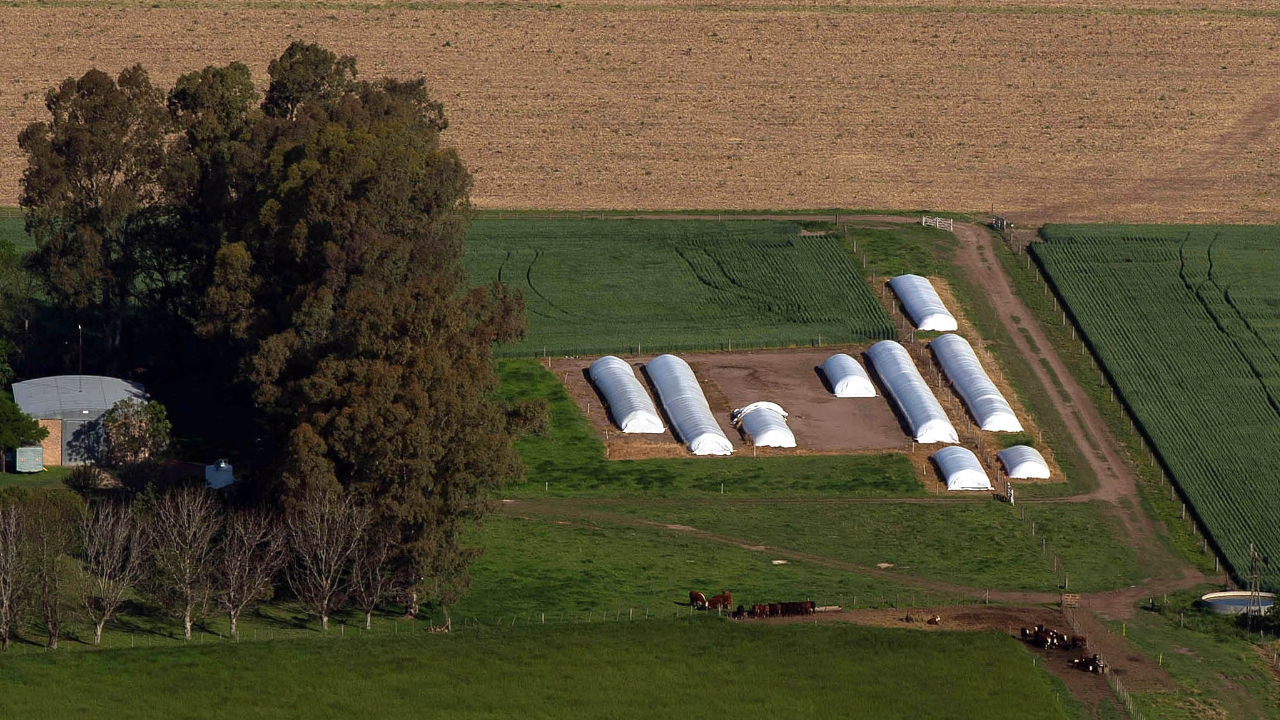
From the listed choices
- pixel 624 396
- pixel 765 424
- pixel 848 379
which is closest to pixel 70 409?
pixel 624 396

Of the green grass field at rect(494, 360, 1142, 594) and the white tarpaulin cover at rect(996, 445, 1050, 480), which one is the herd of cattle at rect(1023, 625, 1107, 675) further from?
the white tarpaulin cover at rect(996, 445, 1050, 480)

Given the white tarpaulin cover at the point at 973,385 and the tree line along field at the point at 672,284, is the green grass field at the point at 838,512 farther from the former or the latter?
the tree line along field at the point at 672,284

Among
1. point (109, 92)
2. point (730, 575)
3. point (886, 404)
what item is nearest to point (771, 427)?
point (886, 404)

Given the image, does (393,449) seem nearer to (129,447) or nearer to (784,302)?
(129,447)

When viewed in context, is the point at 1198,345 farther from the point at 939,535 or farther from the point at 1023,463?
the point at 939,535

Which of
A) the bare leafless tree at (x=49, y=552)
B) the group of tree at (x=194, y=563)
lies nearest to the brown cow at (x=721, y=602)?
the group of tree at (x=194, y=563)

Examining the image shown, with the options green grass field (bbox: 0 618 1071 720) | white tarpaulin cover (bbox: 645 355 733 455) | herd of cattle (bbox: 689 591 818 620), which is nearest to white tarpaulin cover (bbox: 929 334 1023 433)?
white tarpaulin cover (bbox: 645 355 733 455)
